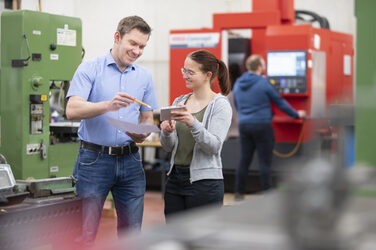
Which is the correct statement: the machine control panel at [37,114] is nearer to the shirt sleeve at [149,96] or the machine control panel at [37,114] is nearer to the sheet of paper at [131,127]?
the shirt sleeve at [149,96]

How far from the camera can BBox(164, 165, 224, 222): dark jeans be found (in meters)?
2.90

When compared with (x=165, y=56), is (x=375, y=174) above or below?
below

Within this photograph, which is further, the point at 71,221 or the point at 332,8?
the point at 332,8

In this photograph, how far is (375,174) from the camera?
0.84 metres

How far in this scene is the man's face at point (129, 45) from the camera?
2.98 metres

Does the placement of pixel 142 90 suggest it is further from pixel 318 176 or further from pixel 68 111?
pixel 318 176

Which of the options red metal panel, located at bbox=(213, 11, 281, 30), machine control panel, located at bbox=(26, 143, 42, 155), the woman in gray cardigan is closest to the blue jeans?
the woman in gray cardigan

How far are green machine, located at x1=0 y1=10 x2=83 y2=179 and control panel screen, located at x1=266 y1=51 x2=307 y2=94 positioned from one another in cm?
295

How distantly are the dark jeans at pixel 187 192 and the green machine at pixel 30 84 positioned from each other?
2343 millimetres

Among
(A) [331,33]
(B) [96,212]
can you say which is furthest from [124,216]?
(A) [331,33]

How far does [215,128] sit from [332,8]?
23.4 feet

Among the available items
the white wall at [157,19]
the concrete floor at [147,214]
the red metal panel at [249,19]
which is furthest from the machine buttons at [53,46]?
the white wall at [157,19]

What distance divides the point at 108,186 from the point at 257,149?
3.81 m

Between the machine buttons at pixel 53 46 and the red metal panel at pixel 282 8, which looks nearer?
the machine buttons at pixel 53 46
